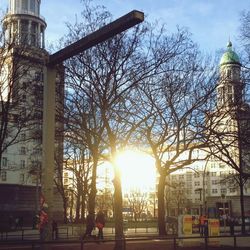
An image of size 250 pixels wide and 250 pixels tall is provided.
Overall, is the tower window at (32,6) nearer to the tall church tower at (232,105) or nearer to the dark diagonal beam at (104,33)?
the tall church tower at (232,105)

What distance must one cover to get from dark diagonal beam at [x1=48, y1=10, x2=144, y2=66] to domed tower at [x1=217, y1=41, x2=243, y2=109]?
1738 cm

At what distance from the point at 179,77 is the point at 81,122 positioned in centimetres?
748

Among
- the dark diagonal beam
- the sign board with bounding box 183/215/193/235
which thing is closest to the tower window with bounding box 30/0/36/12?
the sign board with bounding box 183/215/193/235

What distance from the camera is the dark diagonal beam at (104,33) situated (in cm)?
1260

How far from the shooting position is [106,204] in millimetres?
115438

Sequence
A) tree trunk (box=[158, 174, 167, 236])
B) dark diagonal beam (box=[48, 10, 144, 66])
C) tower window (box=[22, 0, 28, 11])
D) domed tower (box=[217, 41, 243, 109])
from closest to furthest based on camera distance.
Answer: dark diagonal beam (box=[48, 10, 144, 66]), domed tower (box=[217, 41, 243, 109]), tree trunk (box=[158, 174, 167, 236]), tower window (box=[22, 0, 28, 11])

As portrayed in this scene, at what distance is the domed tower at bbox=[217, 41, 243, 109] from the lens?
102 feet

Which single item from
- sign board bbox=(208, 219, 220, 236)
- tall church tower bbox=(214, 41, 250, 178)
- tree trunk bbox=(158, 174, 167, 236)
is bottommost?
sign board bbox=(208, 219, 220, 236)

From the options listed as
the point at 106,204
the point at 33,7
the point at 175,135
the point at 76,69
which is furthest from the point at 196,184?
the point at 76,69

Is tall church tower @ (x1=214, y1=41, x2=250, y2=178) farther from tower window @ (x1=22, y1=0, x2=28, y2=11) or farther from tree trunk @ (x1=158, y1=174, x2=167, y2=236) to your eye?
tower window @ (x1=22, y1=0, x2=28, y2=11)

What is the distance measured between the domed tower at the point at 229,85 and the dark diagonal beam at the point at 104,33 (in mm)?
17382

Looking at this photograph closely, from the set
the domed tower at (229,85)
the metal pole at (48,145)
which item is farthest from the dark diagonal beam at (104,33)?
the domed tower at (229,85)

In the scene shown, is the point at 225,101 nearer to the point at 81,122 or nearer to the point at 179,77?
the point at 179,77

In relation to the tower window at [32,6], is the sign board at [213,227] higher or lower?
lower
